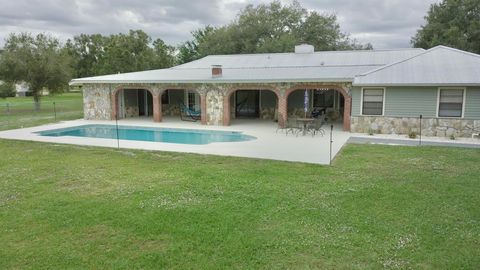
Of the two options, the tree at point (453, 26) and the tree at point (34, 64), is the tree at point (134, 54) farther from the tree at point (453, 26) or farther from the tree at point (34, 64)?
the tree at point (453, 26)

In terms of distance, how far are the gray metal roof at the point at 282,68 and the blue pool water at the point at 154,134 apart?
9.07 feet

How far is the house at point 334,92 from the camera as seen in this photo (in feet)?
47.3

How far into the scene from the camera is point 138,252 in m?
4.72

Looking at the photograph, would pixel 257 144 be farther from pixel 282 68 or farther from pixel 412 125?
pixel 282 68

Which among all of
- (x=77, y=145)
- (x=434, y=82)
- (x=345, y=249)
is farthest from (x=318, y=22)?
(x=345, y=249)

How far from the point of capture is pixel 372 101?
15461 millimetres

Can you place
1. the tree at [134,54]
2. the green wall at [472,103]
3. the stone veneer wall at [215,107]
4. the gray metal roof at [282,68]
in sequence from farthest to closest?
the tree at [134,54]
the stone veneer wall at [215,107]
the gray metal roof at [282,68]
the green wall at [472,103]

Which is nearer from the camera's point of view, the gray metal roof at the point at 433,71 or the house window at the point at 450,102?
the gray metal roof at the point at 433,71

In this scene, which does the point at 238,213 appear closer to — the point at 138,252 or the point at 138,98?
the point at 138,252

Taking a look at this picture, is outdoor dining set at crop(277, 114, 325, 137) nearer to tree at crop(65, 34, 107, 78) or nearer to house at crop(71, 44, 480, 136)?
house at crop(71, 44, 480, 136)

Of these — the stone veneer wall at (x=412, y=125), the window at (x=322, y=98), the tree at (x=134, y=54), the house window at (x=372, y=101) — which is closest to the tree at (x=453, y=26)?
the window at (x=322, y=98)

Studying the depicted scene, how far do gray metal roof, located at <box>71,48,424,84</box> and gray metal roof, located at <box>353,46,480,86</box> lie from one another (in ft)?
4.19

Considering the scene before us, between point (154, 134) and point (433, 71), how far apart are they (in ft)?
39.4

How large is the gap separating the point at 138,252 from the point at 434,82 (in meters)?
13.3
